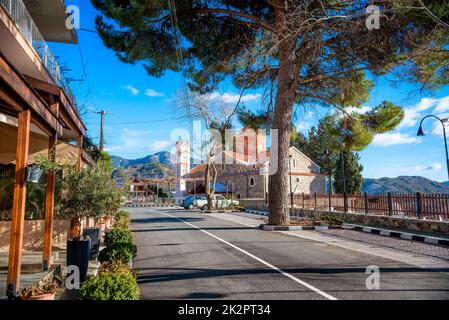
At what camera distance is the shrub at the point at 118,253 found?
27.5ft

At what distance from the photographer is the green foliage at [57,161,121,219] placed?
7941 millimetres

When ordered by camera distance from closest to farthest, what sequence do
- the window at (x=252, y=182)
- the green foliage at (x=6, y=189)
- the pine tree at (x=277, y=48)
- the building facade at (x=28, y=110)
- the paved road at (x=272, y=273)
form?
1. the building facade at (x=28, y=110)
2. the paved road at (x=272, y=273)
3. the green foliage at (x=6, y=189)
4. the pine tree at (x=277, y=48)
5. the window at (x=252, y=182)

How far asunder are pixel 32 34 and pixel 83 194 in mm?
8753

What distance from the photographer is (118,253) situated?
8477 mm

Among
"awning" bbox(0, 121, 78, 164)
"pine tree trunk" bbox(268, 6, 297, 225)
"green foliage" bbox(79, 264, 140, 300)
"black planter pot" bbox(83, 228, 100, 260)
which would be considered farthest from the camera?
"pine tree trunk" bbox(268, 6, 297, 225)

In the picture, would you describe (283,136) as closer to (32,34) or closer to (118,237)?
(118,237)

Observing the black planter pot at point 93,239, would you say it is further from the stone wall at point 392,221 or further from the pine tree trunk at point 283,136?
the stone wall at point 392,221

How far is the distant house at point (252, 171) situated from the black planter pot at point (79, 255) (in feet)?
130

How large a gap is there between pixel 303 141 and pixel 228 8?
Answer: 58.5 meters

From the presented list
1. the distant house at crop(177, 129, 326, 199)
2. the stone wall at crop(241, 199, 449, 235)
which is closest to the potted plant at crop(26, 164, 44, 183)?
the stone wall at crop(241, 199, 449, 235)

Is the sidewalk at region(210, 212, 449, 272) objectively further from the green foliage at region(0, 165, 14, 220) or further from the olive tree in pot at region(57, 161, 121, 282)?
the green foliage at region(0, 165, 14, 220)

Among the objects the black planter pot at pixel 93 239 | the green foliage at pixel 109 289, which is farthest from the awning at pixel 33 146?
the green foliage at pixel 109 289

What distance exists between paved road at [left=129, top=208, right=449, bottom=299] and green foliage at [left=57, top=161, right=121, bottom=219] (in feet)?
5.65
